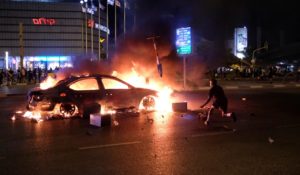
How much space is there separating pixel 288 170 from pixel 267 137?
10.1ft

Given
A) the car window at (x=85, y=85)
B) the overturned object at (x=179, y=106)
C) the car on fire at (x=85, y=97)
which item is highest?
the car window at (x=85, y=85)

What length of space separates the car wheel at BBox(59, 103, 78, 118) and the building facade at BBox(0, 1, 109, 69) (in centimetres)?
6403

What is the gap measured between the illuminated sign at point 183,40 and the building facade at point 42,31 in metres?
50.0

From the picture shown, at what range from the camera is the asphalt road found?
269 inches

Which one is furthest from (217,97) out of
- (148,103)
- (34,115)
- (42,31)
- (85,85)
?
(42,31)

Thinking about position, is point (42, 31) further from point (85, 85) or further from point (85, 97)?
point (85, 97)

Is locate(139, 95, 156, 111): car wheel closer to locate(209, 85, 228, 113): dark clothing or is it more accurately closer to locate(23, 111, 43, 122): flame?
locate(209, 85, 228, 113): dark clothing

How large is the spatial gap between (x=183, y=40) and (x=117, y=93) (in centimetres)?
1507

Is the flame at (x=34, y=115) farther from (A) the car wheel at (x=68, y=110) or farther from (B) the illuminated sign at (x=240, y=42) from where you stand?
(B) the illuminated sign at (x=240, y=42)

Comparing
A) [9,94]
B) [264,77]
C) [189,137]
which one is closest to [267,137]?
[189,137]

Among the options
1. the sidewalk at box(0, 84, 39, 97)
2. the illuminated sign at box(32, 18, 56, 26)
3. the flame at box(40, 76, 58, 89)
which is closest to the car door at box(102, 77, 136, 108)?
the flame at box(40, 76, 58, 89)

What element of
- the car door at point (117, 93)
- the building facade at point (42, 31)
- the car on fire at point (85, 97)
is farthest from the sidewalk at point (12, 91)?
the building facade at point (42, 31)

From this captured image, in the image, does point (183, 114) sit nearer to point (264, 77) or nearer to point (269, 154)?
point (269, 154)

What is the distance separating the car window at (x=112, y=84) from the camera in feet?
45.8
